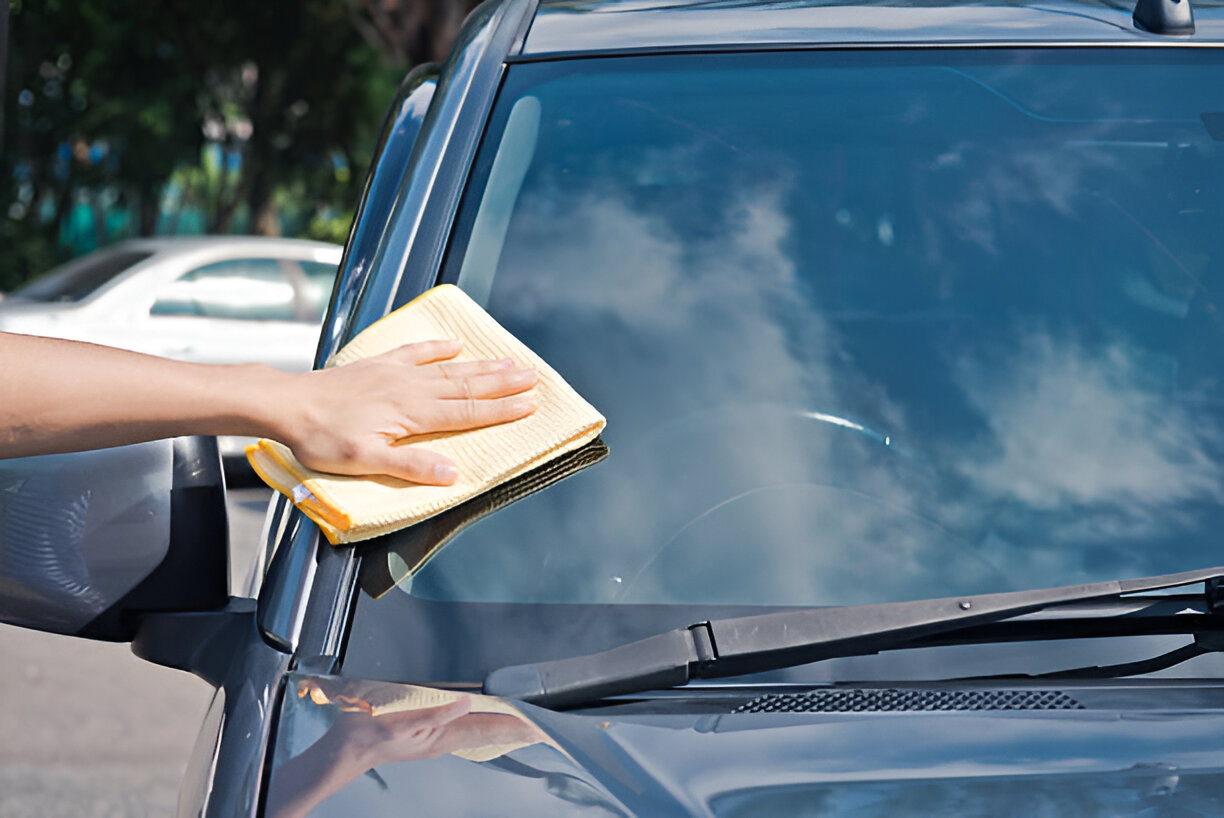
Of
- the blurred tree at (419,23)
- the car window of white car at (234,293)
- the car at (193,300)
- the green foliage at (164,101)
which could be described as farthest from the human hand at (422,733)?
the green foliage at (164,101)

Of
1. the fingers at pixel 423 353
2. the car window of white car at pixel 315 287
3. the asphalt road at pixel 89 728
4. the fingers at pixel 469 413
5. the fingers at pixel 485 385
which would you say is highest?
the fingers at pixel 423 353

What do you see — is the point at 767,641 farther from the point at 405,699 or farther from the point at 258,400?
the point at 258,400

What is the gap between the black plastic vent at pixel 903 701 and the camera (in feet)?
3.89

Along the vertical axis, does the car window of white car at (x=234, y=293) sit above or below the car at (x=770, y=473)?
below

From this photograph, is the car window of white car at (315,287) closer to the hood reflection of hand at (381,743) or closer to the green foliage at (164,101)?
the green foliage at (164,101)

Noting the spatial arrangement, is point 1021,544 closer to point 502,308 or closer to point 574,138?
point 502,308

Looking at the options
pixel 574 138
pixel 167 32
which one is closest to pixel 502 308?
pixel 574 138

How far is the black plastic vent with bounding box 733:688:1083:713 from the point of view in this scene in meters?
1.19

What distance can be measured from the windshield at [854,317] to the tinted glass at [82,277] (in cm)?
793

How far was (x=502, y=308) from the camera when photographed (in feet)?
5.13

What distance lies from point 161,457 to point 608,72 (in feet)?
2.39

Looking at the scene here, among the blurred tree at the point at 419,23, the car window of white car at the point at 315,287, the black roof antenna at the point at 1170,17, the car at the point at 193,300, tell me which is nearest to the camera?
the black roof antenna at the point at 1170,17

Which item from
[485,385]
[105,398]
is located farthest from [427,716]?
[105,398]

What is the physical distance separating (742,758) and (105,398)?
764mm
